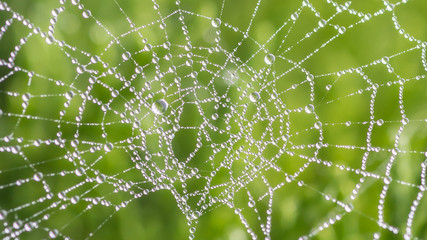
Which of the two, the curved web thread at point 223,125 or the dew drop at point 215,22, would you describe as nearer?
the dew drop at point 215,22

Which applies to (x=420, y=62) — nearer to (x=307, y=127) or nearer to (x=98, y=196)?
(x=307, y=127)

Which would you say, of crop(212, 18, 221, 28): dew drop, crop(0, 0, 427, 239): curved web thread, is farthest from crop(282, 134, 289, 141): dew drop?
crop(212, 18, 221, 28): dew drop

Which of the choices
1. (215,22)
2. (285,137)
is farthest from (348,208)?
(215,22)

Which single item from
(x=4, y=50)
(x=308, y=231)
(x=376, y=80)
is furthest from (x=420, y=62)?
(x=4, y=50)

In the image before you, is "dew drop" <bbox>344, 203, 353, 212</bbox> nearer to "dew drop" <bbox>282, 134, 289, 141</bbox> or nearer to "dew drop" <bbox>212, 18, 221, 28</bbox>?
"dew drop" <bbox>282, 134, 289, 141</bbox>

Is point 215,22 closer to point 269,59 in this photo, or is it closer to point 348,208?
point 269,59

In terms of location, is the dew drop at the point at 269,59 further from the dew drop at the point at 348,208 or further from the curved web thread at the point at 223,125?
the dew drop at the point at 348,208

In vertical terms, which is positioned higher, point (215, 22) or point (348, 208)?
point (215, 22)

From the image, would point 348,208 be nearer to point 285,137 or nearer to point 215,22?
point 285,137

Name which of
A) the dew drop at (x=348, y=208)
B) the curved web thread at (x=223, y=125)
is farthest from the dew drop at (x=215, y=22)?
the dew drop at (x=348, y=208)
